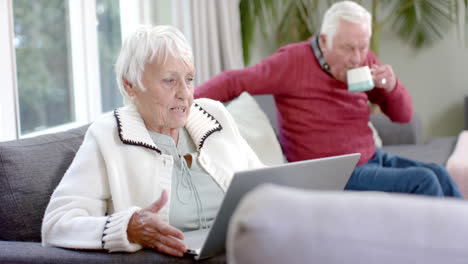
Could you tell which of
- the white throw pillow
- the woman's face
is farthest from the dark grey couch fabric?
the white throw pillow

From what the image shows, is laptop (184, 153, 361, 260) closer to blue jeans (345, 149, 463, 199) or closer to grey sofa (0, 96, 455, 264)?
grey sofa (0, 96, 455, 264)

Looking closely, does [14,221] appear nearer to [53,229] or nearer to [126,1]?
[53,229]

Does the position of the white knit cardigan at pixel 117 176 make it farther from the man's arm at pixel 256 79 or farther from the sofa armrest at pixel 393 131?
the sofa armrest at pixel 393 131

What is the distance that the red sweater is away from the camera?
2406mm

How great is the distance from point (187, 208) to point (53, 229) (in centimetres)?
34

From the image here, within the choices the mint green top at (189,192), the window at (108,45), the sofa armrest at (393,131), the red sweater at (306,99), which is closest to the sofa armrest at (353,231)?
the mint green top at (189,192)

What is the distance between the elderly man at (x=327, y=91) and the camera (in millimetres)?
2381

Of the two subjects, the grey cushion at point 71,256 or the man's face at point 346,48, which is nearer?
the grey cushion at point 71,256

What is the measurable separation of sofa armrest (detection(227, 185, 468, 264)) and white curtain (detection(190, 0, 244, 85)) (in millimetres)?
3055

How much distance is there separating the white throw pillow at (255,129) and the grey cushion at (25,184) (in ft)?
2.68

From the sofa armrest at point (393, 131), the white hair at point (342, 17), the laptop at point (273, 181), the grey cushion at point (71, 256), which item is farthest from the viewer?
the sofa armrest at point (393, 131)

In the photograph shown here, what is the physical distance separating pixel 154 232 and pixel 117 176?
0.84 ft

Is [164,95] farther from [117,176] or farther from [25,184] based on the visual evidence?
[25,184]

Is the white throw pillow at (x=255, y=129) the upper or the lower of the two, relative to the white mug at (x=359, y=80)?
lower
